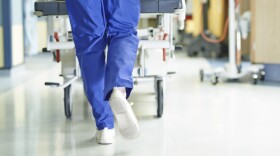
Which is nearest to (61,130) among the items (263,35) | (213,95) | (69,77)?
(69,77)

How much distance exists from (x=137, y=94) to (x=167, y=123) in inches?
47.2

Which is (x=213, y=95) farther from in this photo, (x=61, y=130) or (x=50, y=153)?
(x=50, y=153)

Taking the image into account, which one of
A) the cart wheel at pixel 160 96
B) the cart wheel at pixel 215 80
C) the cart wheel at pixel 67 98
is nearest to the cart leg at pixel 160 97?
the cart wheel at pixel 160 96

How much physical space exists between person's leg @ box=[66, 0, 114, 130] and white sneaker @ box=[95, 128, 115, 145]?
0.56ft

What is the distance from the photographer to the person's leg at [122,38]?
2002mm

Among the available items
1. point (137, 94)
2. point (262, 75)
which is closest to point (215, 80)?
point (262, 75)

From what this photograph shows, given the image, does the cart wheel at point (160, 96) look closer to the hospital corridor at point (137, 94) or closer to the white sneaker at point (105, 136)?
the hospital corridor at point (137, 94)

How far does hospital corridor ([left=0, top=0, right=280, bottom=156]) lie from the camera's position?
6.89 feet

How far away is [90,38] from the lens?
213cm

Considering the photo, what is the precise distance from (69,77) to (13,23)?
325 cm

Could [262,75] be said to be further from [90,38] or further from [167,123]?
[90,38]

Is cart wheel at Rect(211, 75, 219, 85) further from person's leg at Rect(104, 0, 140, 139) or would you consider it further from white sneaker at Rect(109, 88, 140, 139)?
white sneaker at Rect(109, 88, 140, 139)

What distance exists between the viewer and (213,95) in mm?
3824

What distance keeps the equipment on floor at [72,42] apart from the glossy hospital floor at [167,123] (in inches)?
9.4
